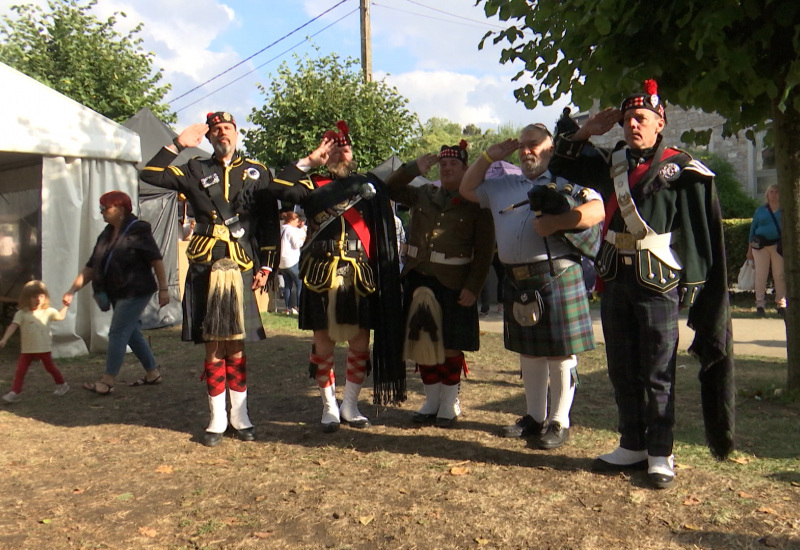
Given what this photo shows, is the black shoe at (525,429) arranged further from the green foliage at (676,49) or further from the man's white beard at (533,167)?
the green foliage at (676,49)

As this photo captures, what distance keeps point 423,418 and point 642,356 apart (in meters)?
1.83

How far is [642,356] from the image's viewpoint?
3.91 meters

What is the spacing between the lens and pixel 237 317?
488 cm

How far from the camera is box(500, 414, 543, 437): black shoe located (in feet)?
16.0

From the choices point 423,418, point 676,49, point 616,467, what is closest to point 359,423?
point 423,418

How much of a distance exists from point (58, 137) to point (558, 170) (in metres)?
5.87

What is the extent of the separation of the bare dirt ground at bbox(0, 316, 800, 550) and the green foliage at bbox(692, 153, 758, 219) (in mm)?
14066

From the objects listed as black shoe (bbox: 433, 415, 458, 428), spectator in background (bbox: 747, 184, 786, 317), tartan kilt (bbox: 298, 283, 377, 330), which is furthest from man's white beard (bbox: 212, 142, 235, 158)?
spectator in background (bbox: 747, 184, 786, 317)

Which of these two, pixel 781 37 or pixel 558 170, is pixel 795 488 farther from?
pixel 781 37

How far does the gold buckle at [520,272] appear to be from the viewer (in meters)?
4.42

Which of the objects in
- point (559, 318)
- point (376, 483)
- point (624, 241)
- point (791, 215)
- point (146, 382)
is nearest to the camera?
point (624, 241)

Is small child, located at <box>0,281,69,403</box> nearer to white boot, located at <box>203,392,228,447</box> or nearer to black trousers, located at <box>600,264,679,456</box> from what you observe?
white boot, located at <box>203,392,228,447</box>

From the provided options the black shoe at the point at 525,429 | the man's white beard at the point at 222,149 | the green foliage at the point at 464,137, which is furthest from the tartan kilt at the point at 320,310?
the green foliage at the point at 464,137

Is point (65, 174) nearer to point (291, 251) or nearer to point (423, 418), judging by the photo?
point (291, 251)
